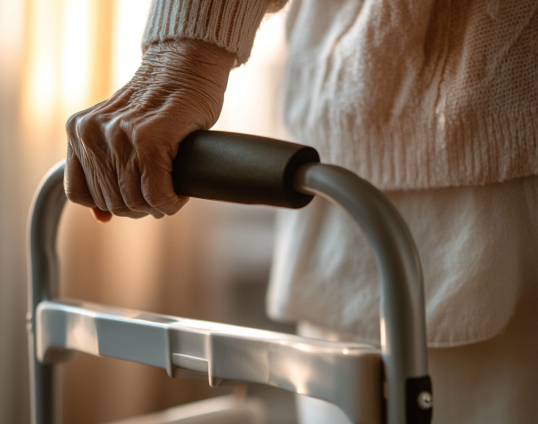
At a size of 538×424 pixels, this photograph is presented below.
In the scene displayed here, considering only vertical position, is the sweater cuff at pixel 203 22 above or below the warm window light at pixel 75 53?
below

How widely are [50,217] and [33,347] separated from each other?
0.14 metres

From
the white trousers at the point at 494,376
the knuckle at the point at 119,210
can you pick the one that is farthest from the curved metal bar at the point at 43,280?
the white trousers at the point at 494,376

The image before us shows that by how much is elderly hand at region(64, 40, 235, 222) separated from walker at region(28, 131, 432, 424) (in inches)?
0.7

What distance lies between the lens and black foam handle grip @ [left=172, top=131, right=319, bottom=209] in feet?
1.13

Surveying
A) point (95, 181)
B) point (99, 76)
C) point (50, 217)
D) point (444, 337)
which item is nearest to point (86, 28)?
point (99, 76)

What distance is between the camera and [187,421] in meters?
0.82

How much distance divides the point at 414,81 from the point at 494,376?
12.1 inches

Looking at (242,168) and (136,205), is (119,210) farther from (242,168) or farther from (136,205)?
(242,168)

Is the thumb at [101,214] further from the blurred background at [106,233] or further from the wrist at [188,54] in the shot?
the blurred background at [106,233]

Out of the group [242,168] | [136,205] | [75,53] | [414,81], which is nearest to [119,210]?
[136,205]

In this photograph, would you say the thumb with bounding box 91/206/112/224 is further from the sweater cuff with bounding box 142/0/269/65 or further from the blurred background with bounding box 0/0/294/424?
the blurred background with bounding box 0/0/294/424

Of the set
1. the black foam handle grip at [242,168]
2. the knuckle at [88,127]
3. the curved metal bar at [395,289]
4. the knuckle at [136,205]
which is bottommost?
the curved metal bar at [395,289]

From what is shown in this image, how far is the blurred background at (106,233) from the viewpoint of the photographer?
1.19 m

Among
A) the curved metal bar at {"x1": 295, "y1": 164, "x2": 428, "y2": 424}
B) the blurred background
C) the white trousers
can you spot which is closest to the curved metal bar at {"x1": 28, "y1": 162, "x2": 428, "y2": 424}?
the curved metal bar at {"x1": 295, "y1": 164, "x2": 428, "y2": 424}
